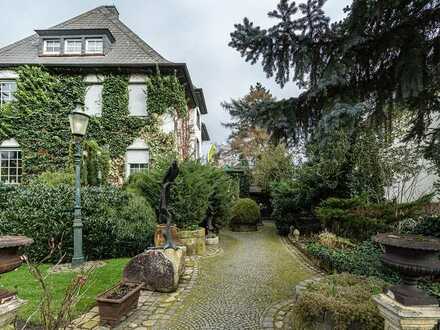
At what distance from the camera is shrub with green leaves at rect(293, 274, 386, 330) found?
10.2 ft

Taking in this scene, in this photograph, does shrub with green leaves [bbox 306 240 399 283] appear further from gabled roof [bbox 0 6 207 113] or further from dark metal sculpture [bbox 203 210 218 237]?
gabled roof [bbox 0 6 207 113]

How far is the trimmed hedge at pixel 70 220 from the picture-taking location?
273 inches

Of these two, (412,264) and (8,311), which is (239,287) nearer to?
(412,264)

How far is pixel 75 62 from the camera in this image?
41.7 feet

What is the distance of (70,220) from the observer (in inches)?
278

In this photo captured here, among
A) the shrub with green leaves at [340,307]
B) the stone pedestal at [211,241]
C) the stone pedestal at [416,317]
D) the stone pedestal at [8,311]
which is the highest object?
the stone pedestal at [8,311]

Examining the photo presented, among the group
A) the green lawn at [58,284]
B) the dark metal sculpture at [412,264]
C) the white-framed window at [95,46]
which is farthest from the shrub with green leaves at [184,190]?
the white-framed window at [95,46]

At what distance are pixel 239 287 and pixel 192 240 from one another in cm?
293

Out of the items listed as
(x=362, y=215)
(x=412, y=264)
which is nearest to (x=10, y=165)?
(x=362, y=215)

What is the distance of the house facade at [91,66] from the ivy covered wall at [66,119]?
245 mm

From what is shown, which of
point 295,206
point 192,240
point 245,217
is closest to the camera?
point 192,240

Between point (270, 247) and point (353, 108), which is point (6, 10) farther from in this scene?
point (270, 247)

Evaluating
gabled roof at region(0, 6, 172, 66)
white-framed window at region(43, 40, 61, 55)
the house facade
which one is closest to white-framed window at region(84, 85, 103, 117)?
the house facade

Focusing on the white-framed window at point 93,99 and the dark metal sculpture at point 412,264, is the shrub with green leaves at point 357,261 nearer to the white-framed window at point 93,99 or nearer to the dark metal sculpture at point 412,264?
the dark metal sculpture at point 412,264
